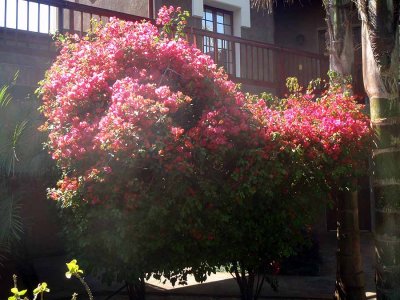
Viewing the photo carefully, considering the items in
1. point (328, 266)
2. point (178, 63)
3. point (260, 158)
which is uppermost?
point (178, 63)

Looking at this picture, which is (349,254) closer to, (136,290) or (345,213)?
(345,213)

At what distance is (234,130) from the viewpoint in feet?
15.9

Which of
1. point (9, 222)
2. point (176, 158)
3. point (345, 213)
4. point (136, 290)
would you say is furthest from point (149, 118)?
point (345, 213)

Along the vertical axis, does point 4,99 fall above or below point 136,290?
above

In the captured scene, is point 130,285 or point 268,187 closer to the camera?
point 268,187

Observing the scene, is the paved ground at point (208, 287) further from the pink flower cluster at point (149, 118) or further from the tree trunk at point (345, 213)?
the pink flower cluster at point (149, 118)

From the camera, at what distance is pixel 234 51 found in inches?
408

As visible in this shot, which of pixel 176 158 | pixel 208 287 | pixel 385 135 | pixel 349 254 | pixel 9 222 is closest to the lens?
pixel 176 158

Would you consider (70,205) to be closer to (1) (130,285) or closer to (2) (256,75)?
(1) (130,285)

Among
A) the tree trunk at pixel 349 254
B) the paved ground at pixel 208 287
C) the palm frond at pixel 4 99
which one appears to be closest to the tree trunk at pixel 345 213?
the tree trunk at pixel 349 254

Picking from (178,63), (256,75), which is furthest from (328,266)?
(178,63)

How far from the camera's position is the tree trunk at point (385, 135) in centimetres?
535

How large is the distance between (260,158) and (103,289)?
163 inches

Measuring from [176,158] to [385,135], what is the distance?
7.75 feet
